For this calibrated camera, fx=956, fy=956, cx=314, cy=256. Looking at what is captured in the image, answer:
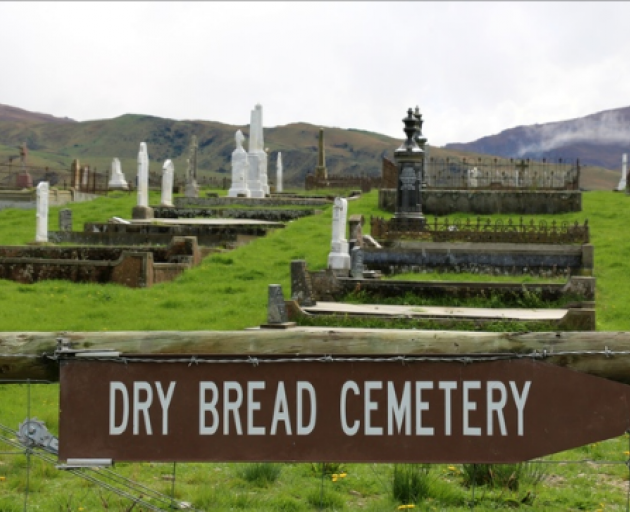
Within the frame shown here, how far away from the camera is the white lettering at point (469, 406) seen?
14.7 ft

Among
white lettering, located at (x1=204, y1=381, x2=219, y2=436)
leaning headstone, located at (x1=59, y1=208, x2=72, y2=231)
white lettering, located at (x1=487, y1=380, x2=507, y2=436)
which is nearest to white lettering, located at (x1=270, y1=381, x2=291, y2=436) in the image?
white lettering, located at (x1=204, y1=381, x2=219, y2=436)

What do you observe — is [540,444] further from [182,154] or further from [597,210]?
[182,154]

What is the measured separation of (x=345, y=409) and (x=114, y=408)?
1.11 meters

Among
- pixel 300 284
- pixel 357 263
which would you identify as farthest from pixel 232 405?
pixel 357 263

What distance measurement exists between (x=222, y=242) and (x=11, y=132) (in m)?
169

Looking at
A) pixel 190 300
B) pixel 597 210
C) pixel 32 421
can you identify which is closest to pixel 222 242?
pixel 190 300

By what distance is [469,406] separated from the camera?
177 inches

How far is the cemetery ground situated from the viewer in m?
7.39

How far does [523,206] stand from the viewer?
114ft

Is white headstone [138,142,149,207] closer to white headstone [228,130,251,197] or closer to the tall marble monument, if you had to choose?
white headstone [228,130,251,197]

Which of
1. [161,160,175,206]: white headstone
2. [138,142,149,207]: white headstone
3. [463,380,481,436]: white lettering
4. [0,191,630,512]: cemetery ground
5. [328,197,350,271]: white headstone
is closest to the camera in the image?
[463,380,481,436]: white lettering

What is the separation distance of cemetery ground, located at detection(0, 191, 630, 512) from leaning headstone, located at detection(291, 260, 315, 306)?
0.77 meters

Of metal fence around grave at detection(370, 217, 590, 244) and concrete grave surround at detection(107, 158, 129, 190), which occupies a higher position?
concrete grave surround at detection(107, 158, 129, 190)

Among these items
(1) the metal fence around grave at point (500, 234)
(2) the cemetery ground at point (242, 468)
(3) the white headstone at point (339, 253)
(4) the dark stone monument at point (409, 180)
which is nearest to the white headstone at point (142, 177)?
(4) the dark stone monument at point (409, 180)
